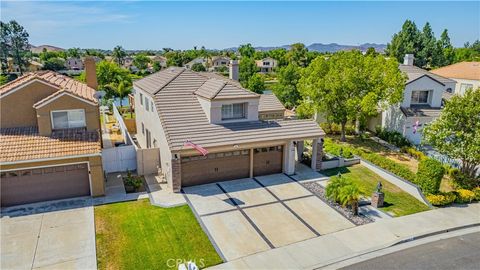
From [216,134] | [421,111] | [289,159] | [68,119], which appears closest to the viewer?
[68,119]

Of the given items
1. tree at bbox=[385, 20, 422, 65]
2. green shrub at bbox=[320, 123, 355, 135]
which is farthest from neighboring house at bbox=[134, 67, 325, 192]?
tree at bbox=[385, 20, 422, 65]

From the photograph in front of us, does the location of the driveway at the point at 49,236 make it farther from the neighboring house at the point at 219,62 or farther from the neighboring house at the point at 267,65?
the neighboring house at the point at 219,62

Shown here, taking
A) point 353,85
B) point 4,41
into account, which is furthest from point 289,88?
point 4,41

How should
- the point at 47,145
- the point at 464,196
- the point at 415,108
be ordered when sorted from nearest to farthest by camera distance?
the point at 47,145, the point at 464,196, the point at 415,108

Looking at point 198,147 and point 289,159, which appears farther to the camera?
point 289,159

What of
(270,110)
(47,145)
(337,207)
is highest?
(270,110)

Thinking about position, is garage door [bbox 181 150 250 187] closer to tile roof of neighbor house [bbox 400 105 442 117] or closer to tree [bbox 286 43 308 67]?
tile roof of neighbor house [bbox 400 105 442 117]

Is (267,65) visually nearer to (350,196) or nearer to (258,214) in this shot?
(350,196)

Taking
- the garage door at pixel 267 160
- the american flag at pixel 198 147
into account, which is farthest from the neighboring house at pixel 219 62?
the american flag at pixel 198 147
